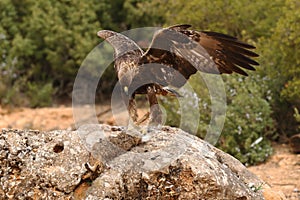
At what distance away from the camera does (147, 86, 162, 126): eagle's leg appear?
497 cm

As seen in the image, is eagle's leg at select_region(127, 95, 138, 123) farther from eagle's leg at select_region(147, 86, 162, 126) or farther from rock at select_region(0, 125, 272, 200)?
rock at select_region(0, 125, 272, 200)

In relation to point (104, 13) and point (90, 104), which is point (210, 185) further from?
point (104, 13)

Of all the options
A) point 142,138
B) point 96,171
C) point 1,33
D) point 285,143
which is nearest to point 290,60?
point 285,143

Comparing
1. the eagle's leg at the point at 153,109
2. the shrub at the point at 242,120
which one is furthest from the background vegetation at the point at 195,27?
the eagle's leg at the point at 153,109

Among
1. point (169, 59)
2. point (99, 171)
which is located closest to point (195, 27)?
point (169, 59)

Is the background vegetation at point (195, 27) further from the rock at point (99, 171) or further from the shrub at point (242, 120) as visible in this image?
the rock at point (99, 171)

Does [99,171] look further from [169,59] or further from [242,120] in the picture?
[242,120]

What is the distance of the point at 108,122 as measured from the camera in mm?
11219

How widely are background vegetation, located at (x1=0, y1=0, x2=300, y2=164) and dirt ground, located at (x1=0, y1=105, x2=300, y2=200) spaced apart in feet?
0.90

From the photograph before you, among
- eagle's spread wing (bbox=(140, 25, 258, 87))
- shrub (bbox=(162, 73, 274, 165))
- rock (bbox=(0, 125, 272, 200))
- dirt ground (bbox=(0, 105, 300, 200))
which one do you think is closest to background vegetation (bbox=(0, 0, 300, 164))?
shrub (bbox=(162, 73, 274, 165))

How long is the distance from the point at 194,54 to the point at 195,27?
18.5 ft

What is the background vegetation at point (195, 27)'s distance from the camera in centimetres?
864

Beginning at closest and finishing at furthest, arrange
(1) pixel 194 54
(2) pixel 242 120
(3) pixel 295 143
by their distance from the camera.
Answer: (1) pixel 194 54, (3) pixel 295 143, (2) pixel 242 120

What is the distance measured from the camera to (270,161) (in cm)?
818
